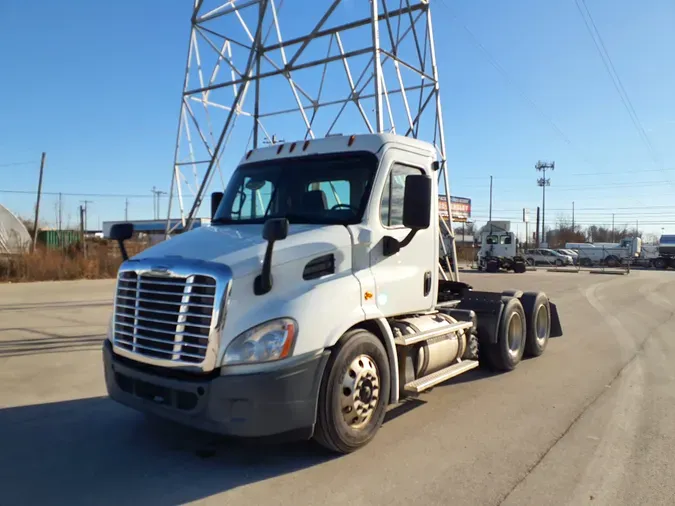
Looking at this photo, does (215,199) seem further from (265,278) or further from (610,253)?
(610,253)

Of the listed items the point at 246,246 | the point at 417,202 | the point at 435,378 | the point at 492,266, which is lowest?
the point at 435,378

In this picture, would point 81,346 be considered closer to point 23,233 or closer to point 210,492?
point 210,492

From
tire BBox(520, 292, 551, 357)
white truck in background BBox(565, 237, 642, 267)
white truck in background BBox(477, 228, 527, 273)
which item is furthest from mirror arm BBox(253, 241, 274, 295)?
white truck in background BBox(565, 237, 642, 267)

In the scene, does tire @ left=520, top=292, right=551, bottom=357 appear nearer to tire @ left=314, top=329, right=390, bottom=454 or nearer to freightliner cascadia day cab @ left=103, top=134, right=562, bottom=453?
freightliner cascadia day cab @ left=103, top=134, right=562, bottom=453

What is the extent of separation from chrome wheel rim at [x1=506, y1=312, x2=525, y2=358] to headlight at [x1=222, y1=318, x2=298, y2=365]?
4.61 meters

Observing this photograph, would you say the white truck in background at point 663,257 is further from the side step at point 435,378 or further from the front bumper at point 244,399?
the front bumper at point 244,399

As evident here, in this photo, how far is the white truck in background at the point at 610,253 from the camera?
5719 cm

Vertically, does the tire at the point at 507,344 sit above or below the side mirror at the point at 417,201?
below

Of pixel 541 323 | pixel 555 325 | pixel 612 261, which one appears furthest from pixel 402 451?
pixel 612 261

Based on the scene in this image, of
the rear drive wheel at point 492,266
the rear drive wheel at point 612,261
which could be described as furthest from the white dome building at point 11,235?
the rear drive wheel at point 612,261

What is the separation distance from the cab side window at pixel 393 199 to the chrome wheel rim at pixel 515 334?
10.8 ft

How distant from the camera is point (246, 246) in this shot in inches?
161

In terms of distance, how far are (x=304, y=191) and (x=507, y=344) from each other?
394 cm

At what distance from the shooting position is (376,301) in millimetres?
4656
